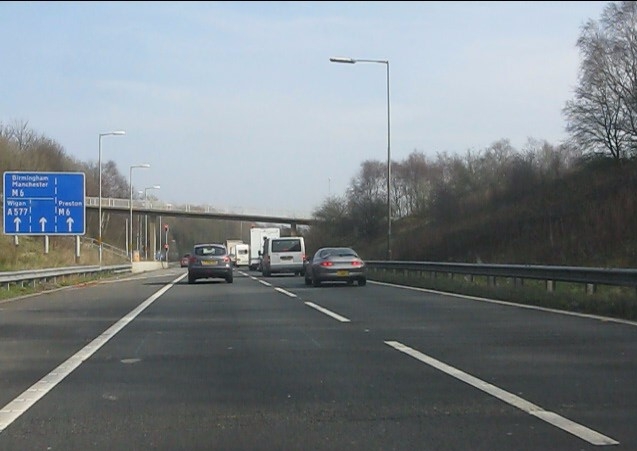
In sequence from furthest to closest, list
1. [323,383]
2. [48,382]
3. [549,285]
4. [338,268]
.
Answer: [338,268], [549,285], [48,382], [323,383]

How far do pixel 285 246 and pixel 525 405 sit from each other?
38596mm

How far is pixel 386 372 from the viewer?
32.0ft

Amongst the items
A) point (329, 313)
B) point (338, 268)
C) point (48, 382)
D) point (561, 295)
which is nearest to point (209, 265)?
point (338, 268)

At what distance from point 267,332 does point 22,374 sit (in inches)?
196

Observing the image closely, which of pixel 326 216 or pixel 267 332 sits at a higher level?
pixel 326 216

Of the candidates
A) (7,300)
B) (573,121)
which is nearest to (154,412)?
(7,300)

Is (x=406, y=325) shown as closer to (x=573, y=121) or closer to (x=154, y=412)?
(x=154, y=412)

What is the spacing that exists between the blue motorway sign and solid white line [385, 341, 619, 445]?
95.5ft

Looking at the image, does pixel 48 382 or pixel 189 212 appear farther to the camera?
pixel 189 212

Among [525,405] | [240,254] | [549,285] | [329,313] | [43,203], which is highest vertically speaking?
[43,203]

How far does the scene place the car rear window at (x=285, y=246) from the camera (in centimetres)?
4616

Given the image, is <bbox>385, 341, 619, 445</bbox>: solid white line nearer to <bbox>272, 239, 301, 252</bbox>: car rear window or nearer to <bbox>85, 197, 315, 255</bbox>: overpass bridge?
<bbox>272, 239, 301, 252</bbox>: car rear window

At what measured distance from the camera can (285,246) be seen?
46.2m

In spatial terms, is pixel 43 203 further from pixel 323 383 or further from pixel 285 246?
pixel 323 383
